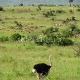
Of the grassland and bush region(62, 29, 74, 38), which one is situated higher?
the grassland

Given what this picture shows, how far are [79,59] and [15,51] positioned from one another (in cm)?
388

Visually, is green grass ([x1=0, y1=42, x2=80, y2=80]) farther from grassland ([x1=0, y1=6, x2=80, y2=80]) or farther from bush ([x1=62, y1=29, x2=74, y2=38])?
bush ([x1=62, y1=29, x2=74, y2=38])

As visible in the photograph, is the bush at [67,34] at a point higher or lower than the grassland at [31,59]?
lower

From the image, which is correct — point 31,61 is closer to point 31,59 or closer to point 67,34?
point 31,59

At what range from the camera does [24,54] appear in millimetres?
17016

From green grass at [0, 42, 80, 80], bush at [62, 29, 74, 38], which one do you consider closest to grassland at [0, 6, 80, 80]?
green grass at [0, 42, 80, 80]

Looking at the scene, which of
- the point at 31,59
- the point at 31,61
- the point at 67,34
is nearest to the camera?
the point at 31,61

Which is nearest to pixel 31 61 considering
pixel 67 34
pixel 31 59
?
pixel 31 59

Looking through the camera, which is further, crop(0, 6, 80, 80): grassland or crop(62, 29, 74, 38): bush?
→ crop(62, 29, 74, 38): bush

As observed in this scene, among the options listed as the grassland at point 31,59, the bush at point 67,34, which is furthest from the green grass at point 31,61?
the bush at point 67,34

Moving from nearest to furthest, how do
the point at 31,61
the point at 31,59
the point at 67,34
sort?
the point at 31,61 < the point at 31,59 < the point at 67,34

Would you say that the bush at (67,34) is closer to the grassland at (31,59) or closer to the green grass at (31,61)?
the grassland at (31,59)

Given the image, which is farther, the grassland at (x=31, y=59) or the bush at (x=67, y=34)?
the bush at (x=67, y=34)

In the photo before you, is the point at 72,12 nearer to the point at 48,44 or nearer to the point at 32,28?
the point at 32,28
